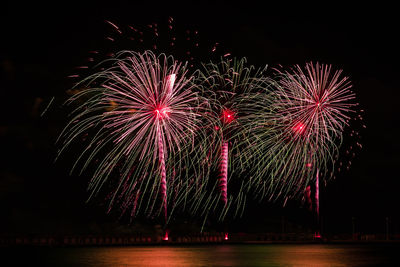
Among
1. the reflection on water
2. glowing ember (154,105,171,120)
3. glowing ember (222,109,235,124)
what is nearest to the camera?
the reflection on water

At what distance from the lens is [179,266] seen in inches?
1041

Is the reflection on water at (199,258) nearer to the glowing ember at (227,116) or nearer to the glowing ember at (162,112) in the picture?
the glowing ember at (162,112)

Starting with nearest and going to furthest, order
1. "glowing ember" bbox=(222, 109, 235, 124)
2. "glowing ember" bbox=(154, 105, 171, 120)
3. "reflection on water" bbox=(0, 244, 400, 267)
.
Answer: "reflection on water" bbox=(0, 244, 400, 267)
"glowing ember" bbox=(154, 105, 171, 120)
"glowing ember" bbox=(222, 109, 235, 124)

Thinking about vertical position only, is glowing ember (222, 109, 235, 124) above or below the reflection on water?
above

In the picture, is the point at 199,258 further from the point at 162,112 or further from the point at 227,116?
the point at 227,116

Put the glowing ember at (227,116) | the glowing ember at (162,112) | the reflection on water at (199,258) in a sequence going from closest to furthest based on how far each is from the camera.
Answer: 1. the reflection on water at (199,258)
2. the glowing ember at (162,112)
3. the glowing ember at (227,116)

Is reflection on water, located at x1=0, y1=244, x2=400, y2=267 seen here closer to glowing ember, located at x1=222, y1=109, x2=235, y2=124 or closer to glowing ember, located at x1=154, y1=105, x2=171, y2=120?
glowing ember, located at x1=154, y1=105, x2=171, y2=120

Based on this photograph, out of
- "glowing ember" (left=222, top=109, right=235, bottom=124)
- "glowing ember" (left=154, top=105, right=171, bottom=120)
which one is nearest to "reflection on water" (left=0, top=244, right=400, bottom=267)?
"glowing ember" (left=154, top=105, right=171, bottom=120)

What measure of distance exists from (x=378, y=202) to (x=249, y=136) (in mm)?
58760

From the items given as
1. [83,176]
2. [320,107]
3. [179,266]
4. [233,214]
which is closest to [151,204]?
[83,176]

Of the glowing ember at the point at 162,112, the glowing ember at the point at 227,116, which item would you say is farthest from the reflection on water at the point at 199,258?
the glowing ember at the point at 227,116

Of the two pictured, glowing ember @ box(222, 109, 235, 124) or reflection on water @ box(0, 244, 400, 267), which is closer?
reflection on water @ box(0, 244, 400, 267)

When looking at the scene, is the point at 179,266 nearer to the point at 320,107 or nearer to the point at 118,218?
the point at 320,107

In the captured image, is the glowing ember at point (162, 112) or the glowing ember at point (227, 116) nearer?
the glowing ember at point (162, 112)
